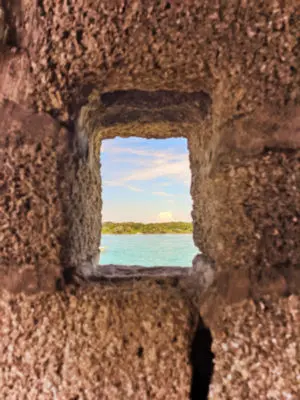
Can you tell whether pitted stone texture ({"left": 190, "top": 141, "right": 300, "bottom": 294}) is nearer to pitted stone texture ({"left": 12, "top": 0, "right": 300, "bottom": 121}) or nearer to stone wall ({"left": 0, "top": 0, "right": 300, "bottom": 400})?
stone wall ({"left": 0, "top": 0, "right": 300, "bottom": 400})

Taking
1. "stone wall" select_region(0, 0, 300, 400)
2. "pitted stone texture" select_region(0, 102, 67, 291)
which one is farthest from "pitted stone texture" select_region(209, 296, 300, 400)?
"pitted stone texture" select_region(0, 102, 67, 291)

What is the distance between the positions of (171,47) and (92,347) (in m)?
0.81

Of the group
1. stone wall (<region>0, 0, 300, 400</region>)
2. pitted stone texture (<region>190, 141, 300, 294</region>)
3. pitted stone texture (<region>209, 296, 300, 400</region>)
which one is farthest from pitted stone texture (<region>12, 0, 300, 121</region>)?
pitted stone texture (<region>209, 296, 300, 400</region>)

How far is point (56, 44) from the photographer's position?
38.9 inches

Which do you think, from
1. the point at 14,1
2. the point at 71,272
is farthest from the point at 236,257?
the point at 14,1

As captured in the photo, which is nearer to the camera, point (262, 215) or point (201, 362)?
point (262, 215)

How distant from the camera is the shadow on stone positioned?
101 centimetres

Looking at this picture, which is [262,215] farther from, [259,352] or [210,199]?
[259,352]

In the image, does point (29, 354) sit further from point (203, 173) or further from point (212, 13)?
point (212, 13)

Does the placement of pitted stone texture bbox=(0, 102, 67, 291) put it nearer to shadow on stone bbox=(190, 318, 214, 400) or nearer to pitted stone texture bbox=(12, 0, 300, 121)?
pitted stone texture bbox=(12, 0, 300, 121)

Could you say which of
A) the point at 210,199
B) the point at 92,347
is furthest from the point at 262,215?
the point at 92,347

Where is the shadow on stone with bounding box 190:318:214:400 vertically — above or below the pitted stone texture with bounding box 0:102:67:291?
below

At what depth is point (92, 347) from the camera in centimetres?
99

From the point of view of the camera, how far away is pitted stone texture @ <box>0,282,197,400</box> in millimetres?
979
